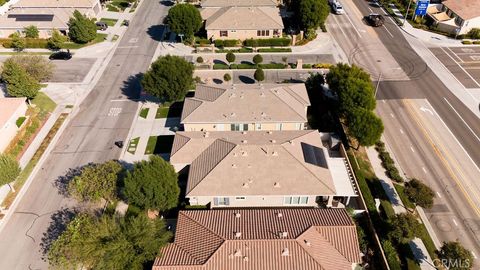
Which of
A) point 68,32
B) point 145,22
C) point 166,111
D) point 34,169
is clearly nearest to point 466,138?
point 166,111

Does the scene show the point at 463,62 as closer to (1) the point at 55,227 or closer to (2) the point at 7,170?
(1) the point at 55,227

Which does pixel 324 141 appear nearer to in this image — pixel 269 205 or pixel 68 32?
pixel 269 205

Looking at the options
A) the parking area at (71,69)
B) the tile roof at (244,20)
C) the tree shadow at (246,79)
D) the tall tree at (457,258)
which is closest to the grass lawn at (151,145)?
the tree shadow at (246,79)

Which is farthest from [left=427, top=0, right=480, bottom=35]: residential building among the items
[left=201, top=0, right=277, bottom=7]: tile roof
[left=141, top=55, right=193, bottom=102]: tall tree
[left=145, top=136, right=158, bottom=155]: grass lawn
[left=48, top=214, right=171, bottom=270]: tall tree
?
[left=48, top=214, right=171, bottom=270]: tall tree

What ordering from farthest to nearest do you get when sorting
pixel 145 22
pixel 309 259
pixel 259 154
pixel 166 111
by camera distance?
pixel 145 22
pixel 166 111
pixel 259 154
pixel 309 259

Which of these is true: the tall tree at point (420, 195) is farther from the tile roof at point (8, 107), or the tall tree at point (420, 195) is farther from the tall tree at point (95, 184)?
the tile roof at point (8, 107)

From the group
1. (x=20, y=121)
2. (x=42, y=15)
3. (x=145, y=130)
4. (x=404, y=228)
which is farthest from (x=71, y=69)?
(x=404, y=228)
